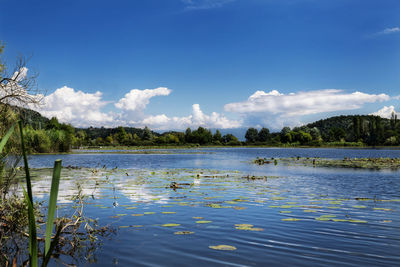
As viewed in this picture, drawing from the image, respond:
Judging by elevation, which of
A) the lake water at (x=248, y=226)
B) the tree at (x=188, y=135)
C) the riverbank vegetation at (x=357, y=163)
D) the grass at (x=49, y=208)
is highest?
the tree at (x=188, y=135)

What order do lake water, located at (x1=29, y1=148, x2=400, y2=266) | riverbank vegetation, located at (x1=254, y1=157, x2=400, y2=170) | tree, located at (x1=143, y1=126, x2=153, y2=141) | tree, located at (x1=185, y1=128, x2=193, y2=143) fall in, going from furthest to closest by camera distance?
tree, located at (x1=185, y1=128, x2=193, y2=143) → tree, located at (x1=143, y1=126, x2=153, y2=141) → riverbank vegetation, located at (x1=254, y1=157, x2=400, y2=170) → lake water, located at (x1=29, y1=148, x2=400, y2=266)

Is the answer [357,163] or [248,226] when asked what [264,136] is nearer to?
[357,163]

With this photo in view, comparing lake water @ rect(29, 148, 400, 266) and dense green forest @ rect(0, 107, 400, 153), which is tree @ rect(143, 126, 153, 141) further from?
lake water @ rect(29, 148, 400, 266)

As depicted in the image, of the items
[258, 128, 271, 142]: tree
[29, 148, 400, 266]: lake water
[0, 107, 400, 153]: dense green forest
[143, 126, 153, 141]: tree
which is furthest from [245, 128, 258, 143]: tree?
[29, 148, 400, 266]: lake water

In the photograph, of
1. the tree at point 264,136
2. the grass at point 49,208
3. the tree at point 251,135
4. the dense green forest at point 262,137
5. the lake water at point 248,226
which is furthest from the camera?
the tree at point 251,135

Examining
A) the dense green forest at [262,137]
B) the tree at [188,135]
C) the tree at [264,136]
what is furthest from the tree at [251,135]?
the tree at [188,135]

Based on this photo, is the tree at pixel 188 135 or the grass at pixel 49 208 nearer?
the grass at pixel 49 208

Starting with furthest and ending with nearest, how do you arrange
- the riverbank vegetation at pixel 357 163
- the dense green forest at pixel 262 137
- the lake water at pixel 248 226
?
the dense green forest at pixel 262 137 → the riverbank vegetation at pixel 357 163 → the lake water at pixel 248 226

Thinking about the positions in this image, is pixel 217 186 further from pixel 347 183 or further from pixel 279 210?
pixel 347 183

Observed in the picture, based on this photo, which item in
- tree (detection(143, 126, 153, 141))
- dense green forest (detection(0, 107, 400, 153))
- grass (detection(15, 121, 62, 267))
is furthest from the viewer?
tree (detection(143, 126, 153, 141))

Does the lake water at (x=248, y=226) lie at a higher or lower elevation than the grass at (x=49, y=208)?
lower

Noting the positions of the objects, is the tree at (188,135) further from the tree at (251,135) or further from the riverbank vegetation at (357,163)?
the riverbank vegetation at (357,163)

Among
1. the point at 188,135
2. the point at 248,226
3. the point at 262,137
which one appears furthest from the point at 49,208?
the point at 262,137

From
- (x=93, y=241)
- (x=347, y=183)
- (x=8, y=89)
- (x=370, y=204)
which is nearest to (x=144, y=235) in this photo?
(x=93, y=241)
